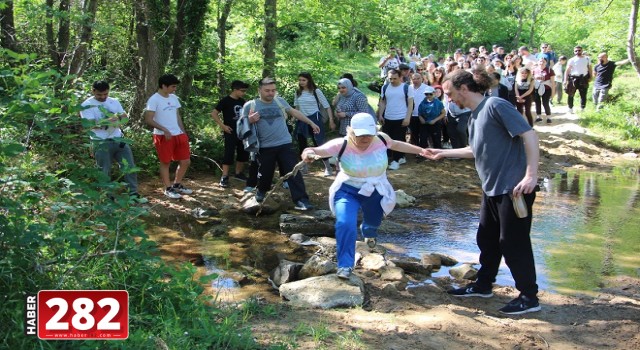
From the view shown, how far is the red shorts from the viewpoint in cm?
938

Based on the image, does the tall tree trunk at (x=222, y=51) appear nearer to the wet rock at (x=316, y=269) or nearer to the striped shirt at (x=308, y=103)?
the striped shirt at (x=308, y=103)

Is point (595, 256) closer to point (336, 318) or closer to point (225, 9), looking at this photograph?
point (336, 318)

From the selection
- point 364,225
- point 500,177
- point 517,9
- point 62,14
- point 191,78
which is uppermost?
point 517,9

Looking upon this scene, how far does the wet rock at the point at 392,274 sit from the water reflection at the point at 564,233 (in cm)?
65

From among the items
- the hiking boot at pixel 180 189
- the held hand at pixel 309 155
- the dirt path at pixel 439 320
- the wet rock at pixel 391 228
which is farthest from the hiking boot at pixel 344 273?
the hiking boot at pixel 180 189

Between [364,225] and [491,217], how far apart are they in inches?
64.0

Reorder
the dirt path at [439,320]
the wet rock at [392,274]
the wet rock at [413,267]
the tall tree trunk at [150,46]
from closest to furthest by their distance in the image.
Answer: the dirt path at [439,320], the wet rock at [392,274], the wet rock at [413,267], the tall tree trunk at [150,46]

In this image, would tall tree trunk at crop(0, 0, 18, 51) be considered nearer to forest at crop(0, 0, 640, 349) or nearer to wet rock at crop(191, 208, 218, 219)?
forest at crop(0, 0, 640, 349)

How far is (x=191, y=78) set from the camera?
41.0 ft

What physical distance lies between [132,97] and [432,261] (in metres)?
7.53

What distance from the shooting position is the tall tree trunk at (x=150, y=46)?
11.6m

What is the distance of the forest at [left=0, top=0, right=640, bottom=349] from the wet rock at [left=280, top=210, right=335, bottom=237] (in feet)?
7.41

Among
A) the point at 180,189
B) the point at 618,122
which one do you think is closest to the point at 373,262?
the point at 180,189

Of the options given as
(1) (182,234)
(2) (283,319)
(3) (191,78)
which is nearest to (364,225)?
(2) (283,319)
